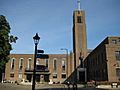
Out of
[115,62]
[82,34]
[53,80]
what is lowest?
[53,80]

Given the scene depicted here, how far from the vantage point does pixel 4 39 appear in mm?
27625

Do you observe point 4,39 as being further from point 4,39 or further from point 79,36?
point 79,36

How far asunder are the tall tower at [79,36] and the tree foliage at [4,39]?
135 feet

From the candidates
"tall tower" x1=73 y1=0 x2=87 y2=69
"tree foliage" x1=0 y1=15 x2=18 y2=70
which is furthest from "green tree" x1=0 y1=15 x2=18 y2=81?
"tall tower" x1=73 y1=0 x2=87 y2=69

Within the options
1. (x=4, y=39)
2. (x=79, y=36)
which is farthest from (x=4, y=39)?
(x=79, y=36)

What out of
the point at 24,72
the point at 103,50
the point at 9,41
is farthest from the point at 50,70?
the point at 9,41

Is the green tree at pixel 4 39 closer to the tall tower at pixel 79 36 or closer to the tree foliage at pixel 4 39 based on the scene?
the tree foliage at pixel 4 39

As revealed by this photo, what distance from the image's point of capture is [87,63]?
65.9 metres

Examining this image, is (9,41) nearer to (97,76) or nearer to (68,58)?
(97,76)

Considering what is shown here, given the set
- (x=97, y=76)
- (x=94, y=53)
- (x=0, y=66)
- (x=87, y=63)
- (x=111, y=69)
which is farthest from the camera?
(x=87, y=63)

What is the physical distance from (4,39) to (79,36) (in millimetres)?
45290

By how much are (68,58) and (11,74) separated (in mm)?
20607

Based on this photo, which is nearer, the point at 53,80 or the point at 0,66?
the point at 0,66

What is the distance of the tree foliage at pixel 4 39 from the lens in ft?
90.0
